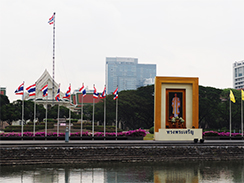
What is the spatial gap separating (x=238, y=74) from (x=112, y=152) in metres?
143

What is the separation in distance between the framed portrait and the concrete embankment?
21.0 feet

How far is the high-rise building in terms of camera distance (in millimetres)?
153625

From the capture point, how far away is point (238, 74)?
157125 mm

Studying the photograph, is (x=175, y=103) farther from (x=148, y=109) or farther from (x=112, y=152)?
(x=148, y=109)

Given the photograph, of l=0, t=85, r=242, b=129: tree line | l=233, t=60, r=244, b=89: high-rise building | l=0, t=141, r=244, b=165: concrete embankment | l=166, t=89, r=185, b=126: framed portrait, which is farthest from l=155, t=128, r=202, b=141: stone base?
l=233, t=60, r=244, b=89: high-rise building

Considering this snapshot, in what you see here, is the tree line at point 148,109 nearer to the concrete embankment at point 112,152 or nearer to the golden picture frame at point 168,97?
the golden picture frame at point 168,97

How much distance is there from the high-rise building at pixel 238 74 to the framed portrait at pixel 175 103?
127m

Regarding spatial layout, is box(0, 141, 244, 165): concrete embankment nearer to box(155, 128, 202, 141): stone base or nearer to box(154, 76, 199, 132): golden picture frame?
box(155, 128, 202, 141): stone base

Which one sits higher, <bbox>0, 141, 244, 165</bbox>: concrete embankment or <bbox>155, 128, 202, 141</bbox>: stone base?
<bbox>155, 128, 202, 141</bbox>: stone base

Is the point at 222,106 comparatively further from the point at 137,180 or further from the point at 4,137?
the point at 137,180

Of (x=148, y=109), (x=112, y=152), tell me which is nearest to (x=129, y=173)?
(x=112, y=152)

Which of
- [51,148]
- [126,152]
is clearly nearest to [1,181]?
[51,148]

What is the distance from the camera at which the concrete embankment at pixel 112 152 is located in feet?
82.3

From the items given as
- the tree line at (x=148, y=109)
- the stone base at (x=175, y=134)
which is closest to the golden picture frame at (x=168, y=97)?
the stone base at (x=175, y=134)
